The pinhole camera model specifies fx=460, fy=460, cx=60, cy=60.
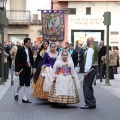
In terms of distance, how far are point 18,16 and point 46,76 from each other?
87.7 feet

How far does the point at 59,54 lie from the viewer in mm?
12406

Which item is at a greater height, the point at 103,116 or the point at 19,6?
the point at 19,6

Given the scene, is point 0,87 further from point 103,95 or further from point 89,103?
A: point 89,103

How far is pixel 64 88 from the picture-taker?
11.9m

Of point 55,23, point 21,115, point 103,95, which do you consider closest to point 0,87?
point 103,95

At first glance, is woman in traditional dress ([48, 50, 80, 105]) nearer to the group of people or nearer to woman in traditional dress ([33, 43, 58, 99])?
the group of people

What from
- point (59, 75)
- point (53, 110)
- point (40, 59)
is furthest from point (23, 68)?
point (53, 110)

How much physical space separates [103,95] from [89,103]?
3.25 m

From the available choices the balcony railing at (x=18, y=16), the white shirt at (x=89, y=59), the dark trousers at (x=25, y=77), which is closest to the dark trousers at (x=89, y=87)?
the white shirt at (x=89, y=59)

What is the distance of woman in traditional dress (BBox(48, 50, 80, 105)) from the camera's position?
1185cm

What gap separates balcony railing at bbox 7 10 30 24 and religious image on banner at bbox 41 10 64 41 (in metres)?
12.5

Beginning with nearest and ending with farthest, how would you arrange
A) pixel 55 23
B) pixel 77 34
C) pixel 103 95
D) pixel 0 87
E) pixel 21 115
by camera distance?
pixel 21 115 → pixel 103 95 → pixel 0 87 → pixel 55 23 → pixel 77 34

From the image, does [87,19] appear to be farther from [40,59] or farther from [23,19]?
[40,59]

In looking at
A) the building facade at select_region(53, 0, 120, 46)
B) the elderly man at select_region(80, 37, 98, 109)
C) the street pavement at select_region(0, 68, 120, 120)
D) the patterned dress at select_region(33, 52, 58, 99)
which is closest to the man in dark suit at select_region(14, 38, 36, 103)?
the patterned dress at select_region(33, 52, 58, 99)
